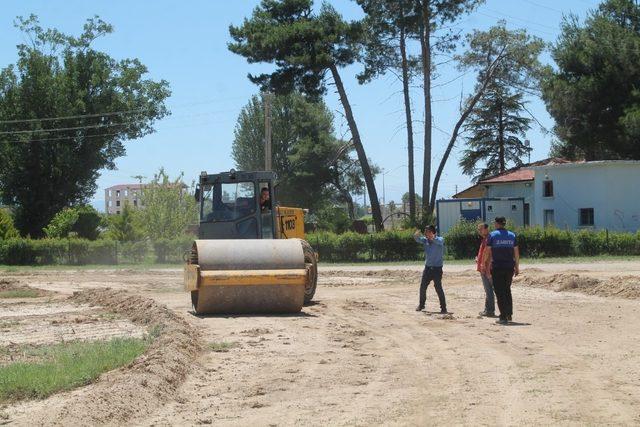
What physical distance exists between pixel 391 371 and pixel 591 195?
1587 inches

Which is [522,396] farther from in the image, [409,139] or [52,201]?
[52,201]

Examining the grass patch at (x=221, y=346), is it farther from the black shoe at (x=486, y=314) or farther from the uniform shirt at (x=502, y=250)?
the black shoe at (x=486, y=314)

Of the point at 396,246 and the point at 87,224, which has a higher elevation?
the point at 87,224

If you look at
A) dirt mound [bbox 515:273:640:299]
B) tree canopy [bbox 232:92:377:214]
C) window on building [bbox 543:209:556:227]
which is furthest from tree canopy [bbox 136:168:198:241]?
dirt mound [bbox 515:273:640:299]

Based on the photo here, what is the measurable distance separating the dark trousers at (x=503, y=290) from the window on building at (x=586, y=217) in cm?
3480

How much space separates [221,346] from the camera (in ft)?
41.0

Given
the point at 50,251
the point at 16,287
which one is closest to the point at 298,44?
the point at 50,251

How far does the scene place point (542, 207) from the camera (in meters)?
50.8

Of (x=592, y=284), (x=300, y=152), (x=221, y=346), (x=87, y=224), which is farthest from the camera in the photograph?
(x=300, y=152)

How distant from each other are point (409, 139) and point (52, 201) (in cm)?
2759

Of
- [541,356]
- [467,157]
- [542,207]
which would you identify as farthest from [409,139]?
[541,356]

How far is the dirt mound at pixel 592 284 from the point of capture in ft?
68.6

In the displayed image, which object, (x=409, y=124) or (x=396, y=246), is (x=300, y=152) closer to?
(x=409, y=124)

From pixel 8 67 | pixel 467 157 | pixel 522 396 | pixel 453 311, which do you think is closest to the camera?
pixel 522 396
